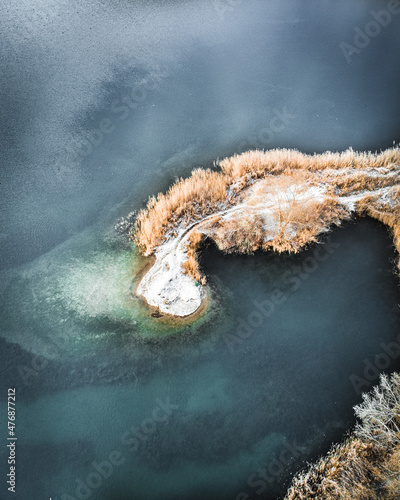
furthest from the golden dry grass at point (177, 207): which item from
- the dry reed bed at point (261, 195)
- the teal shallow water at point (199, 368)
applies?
the teal shallow water at point (199, 368)

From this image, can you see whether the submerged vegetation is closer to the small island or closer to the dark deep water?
the dark deep water

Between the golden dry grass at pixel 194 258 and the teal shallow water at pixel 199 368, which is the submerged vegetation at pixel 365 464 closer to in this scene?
the teal shallow water at pixel 199 368

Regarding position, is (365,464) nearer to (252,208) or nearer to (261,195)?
(252,208)

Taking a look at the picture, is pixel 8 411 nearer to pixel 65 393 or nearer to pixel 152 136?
pixel 65 393

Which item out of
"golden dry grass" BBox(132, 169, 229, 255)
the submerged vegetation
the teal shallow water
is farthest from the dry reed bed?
the submerged vegetation

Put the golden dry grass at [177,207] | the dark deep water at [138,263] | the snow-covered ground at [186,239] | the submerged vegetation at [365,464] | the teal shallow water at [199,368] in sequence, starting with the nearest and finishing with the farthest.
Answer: the submerged vegetation at [365,464] < the teal shallow water at [199,368] < the dark deep water at [138,263] < the snow-covered ground at [186,239] < the golden dry grass at [177,207]

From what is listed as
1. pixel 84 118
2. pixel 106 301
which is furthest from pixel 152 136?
pixel 106 301

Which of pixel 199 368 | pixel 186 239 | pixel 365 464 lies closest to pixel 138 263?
pixel 186 239
